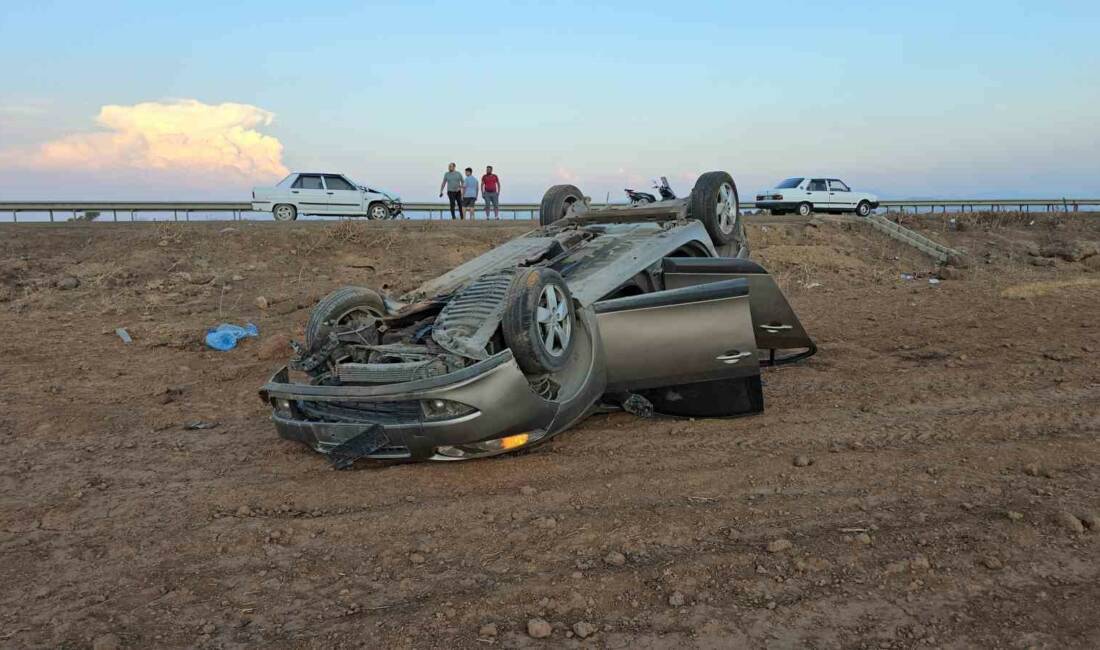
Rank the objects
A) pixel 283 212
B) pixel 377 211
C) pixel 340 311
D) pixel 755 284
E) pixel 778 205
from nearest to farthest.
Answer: pixel 340 311
pixel 755 284
pixel 283 212
pixel 377 211
pixel 778 205

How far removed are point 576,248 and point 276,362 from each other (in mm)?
3614

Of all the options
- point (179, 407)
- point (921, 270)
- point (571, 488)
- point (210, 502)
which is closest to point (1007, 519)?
point (571, 488)

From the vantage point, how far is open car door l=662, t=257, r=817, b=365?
5.08m

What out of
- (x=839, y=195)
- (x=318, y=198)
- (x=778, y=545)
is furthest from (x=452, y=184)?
(x=778, y=545)

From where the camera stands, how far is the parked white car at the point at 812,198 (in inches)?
879

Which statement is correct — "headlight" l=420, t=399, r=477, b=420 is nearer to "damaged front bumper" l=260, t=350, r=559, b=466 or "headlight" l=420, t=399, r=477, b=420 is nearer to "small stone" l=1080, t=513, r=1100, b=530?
"damaged front bumper" l=260, t=350, r=559, b=466

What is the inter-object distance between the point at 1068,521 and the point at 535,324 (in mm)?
2601

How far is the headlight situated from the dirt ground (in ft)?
1.32

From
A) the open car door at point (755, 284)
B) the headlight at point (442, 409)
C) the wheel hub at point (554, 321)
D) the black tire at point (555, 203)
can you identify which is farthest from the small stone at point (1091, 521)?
the black tire at point (555, 203)

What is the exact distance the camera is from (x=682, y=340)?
460cm

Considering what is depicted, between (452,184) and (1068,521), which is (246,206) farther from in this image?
(1068,521)

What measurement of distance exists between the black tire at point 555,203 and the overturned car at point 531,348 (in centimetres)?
104

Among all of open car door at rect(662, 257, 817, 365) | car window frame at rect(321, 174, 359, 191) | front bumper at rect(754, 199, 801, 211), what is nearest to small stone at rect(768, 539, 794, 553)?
open car door at rect(662, 257, 817, 365)

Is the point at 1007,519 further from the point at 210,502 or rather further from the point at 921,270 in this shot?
the point at 921,270
